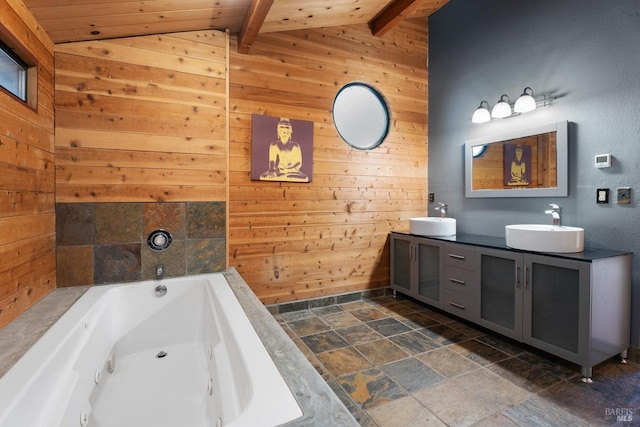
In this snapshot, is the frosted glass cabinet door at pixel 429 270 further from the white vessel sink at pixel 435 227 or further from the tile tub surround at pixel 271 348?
the tile tub surround at pixel 271 348

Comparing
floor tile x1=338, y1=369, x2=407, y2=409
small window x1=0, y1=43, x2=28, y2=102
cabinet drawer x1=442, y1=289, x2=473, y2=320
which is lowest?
floor tile x1=338, y1=369, x2=407, y2=409

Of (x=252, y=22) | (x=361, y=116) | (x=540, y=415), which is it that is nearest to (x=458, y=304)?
(x=540, y=415)

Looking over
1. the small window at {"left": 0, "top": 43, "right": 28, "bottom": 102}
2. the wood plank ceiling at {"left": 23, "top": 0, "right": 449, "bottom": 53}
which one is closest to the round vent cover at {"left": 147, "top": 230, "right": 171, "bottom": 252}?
the small window at {"left": 0, "top": 43, "right": 28, "bottom": 102}

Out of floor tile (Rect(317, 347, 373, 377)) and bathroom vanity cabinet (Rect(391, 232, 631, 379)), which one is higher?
bathroom vanity cabinet (Rect(391, 232, 631, 379))

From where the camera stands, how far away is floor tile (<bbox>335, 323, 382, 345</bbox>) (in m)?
2.46

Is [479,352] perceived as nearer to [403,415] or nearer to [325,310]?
[403,415]

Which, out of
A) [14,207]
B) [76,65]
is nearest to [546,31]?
[76,65]

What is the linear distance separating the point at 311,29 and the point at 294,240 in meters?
2.08

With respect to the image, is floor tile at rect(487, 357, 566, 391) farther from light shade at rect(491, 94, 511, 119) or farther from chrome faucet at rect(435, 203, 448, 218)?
light shade at rect(491, 94, 511, 119)

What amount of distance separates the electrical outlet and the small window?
361 centimetres

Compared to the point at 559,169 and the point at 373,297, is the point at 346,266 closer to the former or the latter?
the point at 373,297

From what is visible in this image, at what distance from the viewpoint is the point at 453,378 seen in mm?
1917

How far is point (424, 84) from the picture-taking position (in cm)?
370

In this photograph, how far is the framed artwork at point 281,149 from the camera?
285 cm
